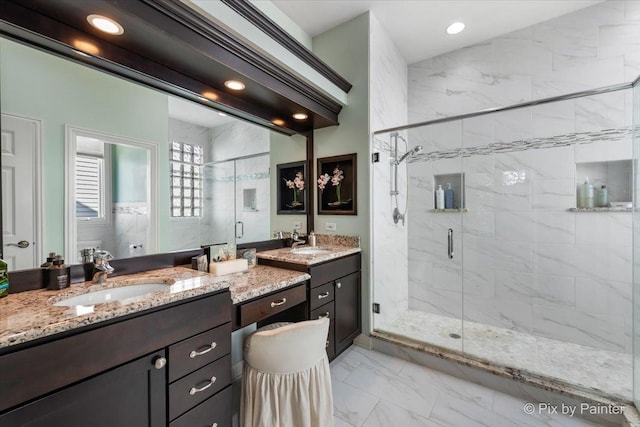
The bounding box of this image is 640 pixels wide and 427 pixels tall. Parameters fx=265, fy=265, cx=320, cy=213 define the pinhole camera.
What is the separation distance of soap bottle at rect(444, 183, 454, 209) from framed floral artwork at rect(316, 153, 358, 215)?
1.19 m

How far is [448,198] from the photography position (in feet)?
10.1

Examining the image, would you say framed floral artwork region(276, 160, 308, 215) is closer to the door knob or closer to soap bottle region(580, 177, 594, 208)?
the door knob

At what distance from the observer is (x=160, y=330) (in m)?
1.06

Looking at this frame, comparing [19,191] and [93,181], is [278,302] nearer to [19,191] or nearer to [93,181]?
[93,181]

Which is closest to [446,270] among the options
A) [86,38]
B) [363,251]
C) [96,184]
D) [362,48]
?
[363,251]

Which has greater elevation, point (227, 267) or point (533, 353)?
point (227, 267)

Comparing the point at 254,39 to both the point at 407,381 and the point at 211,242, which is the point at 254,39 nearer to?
the point at 211,242

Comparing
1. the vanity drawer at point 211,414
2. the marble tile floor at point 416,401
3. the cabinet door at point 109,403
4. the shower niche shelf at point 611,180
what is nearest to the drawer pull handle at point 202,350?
the cabinet door at point 109,403

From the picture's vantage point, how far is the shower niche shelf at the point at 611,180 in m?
2.32

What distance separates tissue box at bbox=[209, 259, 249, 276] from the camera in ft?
5.53

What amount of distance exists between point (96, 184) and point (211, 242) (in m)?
0.79

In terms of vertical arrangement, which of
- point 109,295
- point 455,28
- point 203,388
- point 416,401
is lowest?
point 416,401

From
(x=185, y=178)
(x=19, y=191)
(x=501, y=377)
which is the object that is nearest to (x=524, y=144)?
(x=501, y=377)

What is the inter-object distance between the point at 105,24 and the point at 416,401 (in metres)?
2.89
